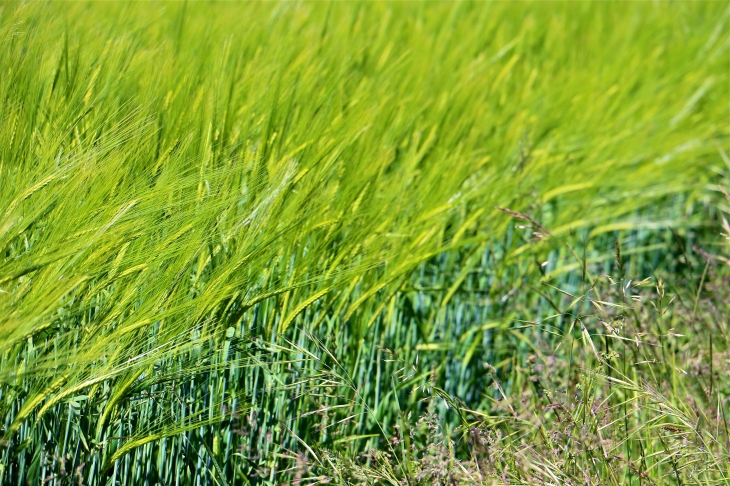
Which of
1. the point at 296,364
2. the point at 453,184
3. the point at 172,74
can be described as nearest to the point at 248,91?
the point at 172,74

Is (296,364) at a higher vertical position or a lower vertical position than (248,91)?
lower

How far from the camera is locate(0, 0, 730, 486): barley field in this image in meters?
0.99

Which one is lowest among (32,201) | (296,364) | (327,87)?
(296,364)

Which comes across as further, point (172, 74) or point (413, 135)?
point (413, 135)

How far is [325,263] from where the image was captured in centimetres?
117

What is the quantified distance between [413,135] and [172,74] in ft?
1.47

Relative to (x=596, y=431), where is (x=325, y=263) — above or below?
above

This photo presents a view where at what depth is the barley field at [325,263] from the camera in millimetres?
993

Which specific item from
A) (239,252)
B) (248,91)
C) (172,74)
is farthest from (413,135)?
(239,252)

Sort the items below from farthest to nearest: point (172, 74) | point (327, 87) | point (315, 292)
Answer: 1. point (327, 87)
2. point (172, 74)
3. point (315, 292)

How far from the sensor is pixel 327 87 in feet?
4.85

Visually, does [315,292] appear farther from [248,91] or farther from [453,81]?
[453,81]

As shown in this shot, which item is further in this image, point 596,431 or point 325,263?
point 325,263

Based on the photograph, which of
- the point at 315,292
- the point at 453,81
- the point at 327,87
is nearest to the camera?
the point at 315,292
